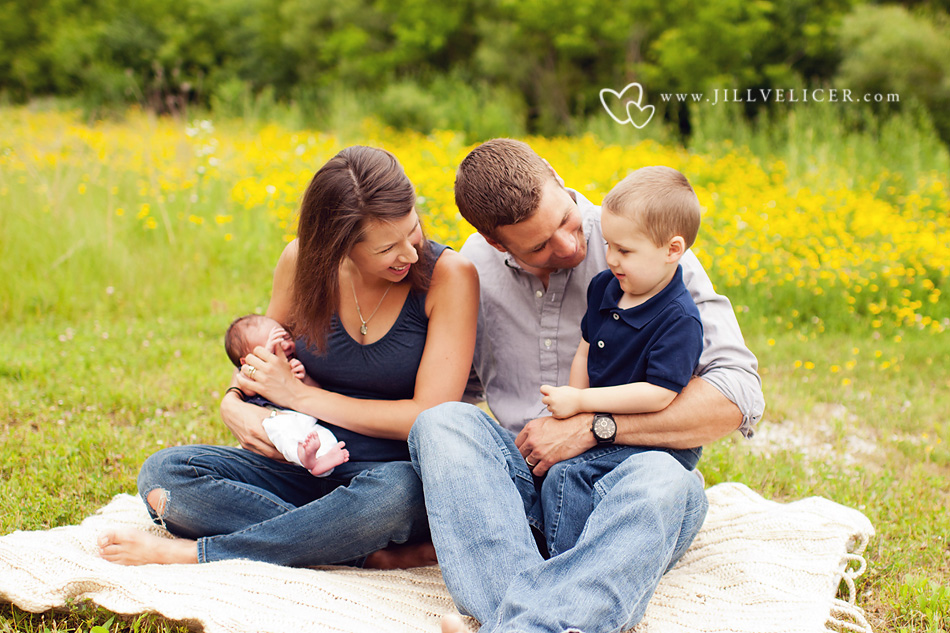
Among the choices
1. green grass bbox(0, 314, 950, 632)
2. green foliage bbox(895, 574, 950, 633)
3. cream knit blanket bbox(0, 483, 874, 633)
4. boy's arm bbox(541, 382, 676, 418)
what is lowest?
green grass bbox(0, 314, 950, 632)

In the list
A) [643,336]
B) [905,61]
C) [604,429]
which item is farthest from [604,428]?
[905,61]

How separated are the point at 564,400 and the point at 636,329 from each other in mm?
290

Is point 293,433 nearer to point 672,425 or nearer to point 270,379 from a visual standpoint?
point 270,379

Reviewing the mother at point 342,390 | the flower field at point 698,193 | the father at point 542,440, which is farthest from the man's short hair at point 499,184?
the flower field at point 698,193

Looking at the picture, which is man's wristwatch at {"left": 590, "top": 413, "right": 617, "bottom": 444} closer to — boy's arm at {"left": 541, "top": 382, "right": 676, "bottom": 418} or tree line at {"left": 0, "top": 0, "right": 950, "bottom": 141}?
boy's arm at {"left": 541, "top": 382, "right": 676, "bottom": 418}

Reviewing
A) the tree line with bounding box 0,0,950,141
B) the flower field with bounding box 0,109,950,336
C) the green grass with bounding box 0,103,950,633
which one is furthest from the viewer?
the tree line with bounding box 0,0,950,141

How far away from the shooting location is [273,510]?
2293 millimetres

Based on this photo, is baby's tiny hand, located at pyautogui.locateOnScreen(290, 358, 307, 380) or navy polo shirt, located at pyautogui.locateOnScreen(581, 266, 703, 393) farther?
baby's tiny hand, located at pyautogui.locateOnScreen(290, 358, 307, 380)

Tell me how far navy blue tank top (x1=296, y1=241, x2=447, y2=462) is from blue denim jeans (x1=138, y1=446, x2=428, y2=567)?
78 mm

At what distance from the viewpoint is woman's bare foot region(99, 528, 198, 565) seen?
7.28 feet

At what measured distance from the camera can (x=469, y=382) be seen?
9.34ft

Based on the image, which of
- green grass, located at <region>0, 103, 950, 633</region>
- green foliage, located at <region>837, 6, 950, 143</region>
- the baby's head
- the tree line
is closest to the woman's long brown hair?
the baby's head

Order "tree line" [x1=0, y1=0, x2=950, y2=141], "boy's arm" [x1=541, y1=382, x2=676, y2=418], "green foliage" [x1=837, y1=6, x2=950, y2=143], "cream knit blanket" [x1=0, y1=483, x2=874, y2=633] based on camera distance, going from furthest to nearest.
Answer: "tree line" [x1=0, y1=0, x2=950, y2=141] < "green foliage" [x1=837, y1=6, x2=950, y2=143] < "boy's arm" [x1=541, y1=382, x2=676, y2=418] < "cream knit blanket" [x1=0, y1=483, x2=874, y2=633]

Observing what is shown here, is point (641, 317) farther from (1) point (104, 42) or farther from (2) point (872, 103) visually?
(1) point (104, 42)
